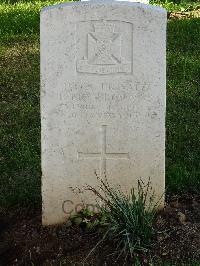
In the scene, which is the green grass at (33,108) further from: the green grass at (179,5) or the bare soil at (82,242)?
the green grass at (179,5)

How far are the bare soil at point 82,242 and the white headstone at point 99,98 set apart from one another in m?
0.16

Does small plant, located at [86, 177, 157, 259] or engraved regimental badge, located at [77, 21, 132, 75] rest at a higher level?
engraved regimental badge, located at [77, 21, 132, 75]

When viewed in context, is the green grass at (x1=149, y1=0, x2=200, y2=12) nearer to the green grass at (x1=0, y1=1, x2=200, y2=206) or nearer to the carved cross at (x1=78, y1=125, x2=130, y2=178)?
the green grass at (x1=0, y1=1, x2=200, y2=206)

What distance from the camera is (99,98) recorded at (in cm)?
398

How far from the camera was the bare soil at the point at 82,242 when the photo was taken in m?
3.78

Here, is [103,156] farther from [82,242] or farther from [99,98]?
[82,242]

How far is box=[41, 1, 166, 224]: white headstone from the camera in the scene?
3.86 metres

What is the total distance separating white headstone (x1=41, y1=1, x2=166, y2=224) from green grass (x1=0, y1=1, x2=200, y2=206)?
0.55 meters

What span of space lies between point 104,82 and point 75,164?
0.56 metres

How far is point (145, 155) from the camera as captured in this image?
4.09m

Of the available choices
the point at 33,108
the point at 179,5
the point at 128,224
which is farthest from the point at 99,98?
the point at 179,5

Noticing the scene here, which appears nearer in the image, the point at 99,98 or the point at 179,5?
the point at 99,98

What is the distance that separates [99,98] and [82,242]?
90cm

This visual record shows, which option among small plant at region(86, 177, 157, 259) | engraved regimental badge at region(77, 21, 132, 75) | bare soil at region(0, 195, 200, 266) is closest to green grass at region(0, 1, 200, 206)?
bare soil at region(0, 195, 200, 266)
